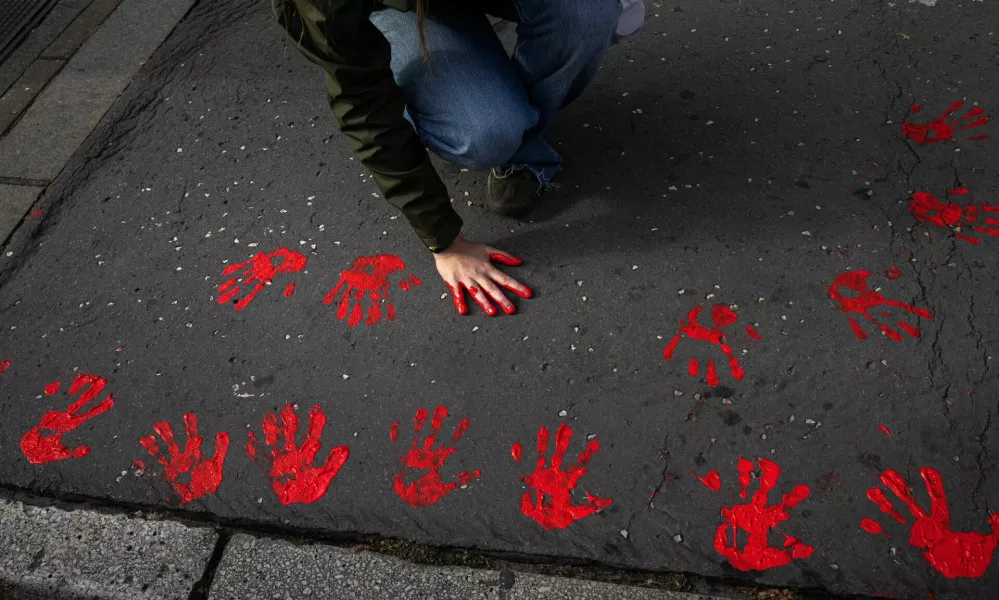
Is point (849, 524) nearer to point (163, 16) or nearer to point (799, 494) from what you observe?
point (799, 494)

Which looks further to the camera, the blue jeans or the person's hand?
the person's hand

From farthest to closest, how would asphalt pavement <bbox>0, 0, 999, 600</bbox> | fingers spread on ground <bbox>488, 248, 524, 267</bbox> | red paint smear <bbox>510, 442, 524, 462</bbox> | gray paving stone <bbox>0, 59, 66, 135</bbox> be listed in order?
gray paving stone <bbox>0, 59, 66, 135</bbox>
fingers spread on ground <bbox>488, 248, 524, 267</bbox>
red paint smear <bbox>510, 442, 524, 462</bbox>
asphalt pavement <bbox>0, 0, 999, 600</bbox>

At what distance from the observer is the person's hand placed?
1.94 meters

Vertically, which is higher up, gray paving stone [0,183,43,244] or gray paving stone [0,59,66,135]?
gray paving stone [0,59,66,135]

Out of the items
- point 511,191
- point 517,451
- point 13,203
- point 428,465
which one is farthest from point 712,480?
point 13,203

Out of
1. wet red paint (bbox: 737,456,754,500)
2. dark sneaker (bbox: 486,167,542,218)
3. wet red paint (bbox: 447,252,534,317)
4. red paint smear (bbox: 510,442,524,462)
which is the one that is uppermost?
dark sneaker (bbox: 486,167,542,218)

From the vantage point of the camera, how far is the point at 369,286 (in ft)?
6.76

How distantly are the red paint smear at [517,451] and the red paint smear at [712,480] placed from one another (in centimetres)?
38

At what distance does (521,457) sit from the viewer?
1694 mm

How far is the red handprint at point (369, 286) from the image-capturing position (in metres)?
2.00

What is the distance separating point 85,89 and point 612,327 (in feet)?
7.13

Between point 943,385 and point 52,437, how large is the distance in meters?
2.09

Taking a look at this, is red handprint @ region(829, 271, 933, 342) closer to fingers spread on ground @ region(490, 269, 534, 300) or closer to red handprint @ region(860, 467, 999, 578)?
red handprint @ region(860, 467, 999, 578)

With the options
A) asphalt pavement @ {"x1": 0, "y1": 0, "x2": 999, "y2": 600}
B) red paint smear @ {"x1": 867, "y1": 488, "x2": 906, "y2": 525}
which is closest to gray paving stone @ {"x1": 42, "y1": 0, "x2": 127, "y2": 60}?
asphalt pavement @ {"x1": 0, "y1": 0, "x2": 999, "y2": 600}
